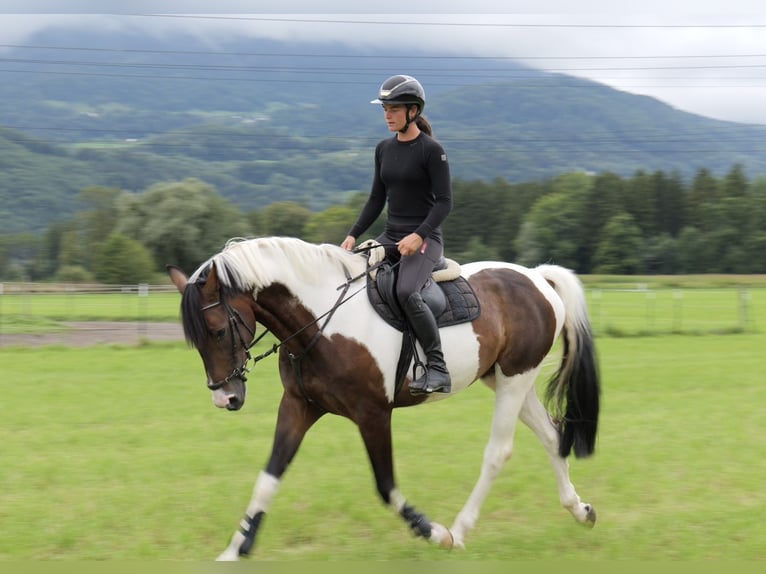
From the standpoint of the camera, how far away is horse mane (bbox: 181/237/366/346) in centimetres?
521

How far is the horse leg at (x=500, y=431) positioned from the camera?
6.05 meters

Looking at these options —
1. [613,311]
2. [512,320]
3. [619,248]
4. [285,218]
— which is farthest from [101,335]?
[619,248]

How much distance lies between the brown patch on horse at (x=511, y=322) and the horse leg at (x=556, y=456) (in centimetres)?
38

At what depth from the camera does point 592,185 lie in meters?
79.9

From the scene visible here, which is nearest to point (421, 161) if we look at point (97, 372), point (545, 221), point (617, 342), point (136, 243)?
point (97, 372)

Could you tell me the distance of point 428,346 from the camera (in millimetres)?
5789

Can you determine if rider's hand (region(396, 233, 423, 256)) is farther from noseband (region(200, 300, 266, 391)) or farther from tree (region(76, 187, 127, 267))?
tree (region(76, 187, 127, 267))

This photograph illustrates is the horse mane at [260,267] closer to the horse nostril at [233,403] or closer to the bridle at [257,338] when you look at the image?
the bridle at [257,338]

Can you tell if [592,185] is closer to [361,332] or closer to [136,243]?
[136,243]

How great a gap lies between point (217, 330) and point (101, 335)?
21194 millimetres

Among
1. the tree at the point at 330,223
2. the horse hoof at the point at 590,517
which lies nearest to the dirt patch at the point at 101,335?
the horse hoof at the point at 590,517

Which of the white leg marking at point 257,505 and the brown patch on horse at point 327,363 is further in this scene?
the brown patch on horse at point 327,363

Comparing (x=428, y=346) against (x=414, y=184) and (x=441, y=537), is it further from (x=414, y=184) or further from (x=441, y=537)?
(x=441, y=537)

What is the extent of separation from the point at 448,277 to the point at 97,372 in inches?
450
